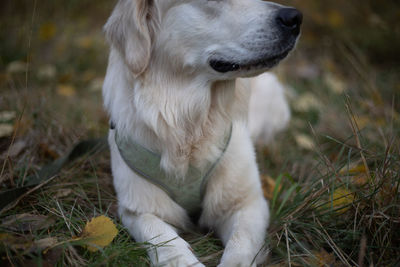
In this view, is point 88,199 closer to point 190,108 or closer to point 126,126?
point 126,126

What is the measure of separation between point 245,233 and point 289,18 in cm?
119

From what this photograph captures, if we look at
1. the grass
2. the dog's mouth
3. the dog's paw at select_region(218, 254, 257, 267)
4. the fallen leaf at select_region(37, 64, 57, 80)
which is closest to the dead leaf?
the grass

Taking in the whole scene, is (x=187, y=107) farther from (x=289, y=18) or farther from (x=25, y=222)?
(x=25, y=222)

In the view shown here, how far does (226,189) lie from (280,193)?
582 millimetres

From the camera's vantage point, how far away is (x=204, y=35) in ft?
6.50

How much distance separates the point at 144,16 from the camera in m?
2.05

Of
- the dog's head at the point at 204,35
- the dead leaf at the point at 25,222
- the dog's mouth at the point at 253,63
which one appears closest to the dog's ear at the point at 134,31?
the dog's head at the point at 204,35

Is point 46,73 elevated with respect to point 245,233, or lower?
lower

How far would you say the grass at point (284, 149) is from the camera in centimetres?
176

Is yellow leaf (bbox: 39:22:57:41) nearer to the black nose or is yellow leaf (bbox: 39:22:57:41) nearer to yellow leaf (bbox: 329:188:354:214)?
the black nose

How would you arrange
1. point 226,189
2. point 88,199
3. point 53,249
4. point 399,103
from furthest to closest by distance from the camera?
point 399,103 → point 88,199 → point 226,189 → point 53,249

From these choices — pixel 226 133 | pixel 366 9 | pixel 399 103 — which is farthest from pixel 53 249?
pixel 366 9

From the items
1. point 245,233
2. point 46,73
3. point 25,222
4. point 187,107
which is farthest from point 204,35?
point 46,73

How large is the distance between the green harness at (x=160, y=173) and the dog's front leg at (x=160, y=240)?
0.65ft
